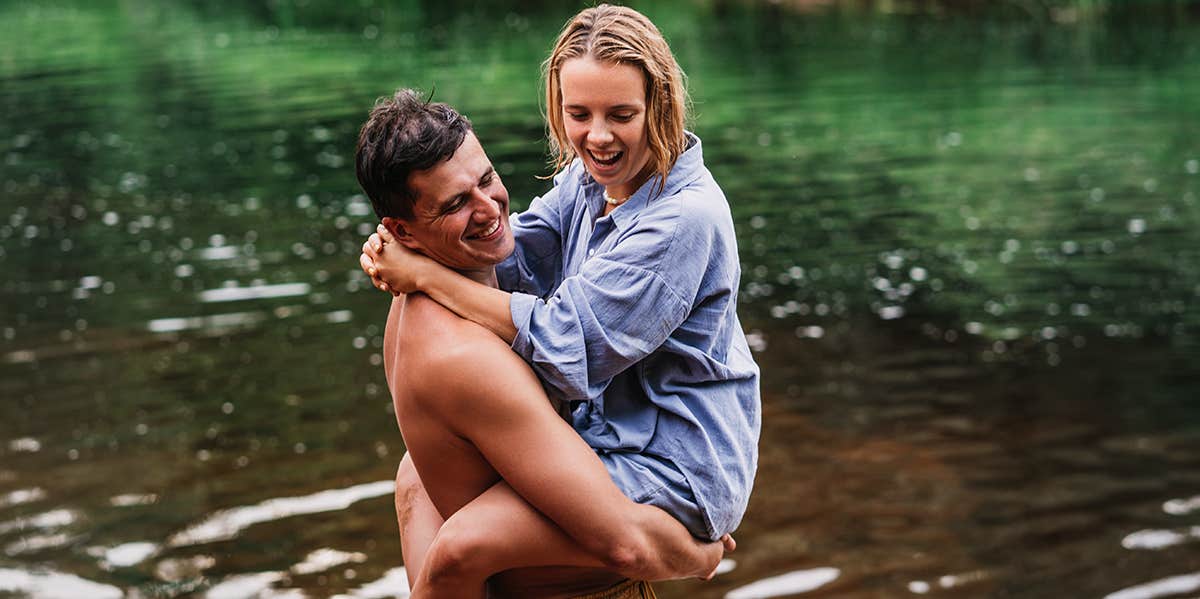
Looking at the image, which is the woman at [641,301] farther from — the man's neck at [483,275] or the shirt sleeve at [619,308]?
the man's neck at [483,275]

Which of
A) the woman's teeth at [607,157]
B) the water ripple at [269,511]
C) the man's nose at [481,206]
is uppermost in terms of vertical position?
the woman's teeth at [607,157]

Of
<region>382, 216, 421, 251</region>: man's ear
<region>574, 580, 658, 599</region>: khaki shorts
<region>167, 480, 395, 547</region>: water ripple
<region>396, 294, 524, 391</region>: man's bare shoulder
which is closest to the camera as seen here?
<region>396, 294, 524, 391</region>: man's bare shoulder

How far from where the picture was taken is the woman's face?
120 inches

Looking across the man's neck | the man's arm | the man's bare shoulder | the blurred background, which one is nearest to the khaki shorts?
the man's arm

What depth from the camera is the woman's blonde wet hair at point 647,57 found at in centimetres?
302

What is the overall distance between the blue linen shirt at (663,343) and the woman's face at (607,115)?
81 millimetres

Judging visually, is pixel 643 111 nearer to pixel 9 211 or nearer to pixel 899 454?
pixel 899 454

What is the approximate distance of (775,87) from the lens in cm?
2150

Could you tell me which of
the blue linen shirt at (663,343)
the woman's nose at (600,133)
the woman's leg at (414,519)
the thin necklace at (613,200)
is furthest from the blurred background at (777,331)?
the woman's nose at (600,133)

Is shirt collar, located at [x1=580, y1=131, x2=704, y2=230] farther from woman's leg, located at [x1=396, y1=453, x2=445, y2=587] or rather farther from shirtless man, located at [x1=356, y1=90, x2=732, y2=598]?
woman's leg, located at [x1=396, y1=453, x2=445, y2=587]

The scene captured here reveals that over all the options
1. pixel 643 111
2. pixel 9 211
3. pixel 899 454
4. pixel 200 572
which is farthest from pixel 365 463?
pixel 9 211

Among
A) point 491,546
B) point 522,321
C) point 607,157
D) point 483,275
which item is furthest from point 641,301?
point 491,546

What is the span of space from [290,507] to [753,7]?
93.1 feet

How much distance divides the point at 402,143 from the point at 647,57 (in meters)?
0.57
